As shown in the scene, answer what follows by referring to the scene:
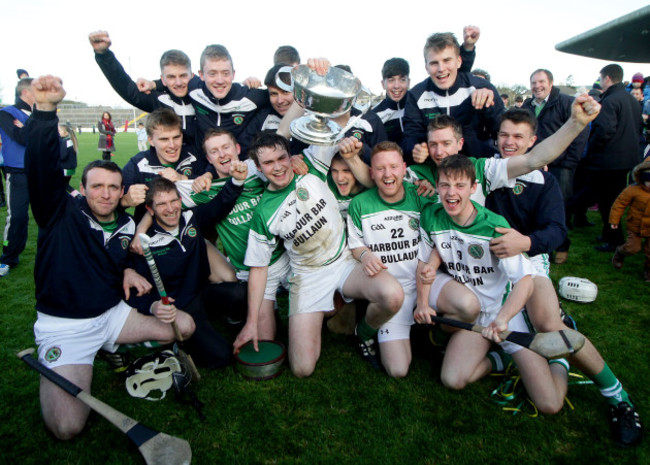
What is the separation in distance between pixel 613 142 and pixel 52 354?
7249 mm

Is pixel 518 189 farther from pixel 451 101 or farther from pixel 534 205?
pixel 451 101

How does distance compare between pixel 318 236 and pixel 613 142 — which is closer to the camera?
pixel 318 236

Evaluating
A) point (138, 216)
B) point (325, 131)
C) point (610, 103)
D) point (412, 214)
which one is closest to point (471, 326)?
point (412, 214)

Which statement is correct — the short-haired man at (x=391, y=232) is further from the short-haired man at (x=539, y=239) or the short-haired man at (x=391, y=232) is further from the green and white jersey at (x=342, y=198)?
the short-haired man at (x=539, y=239)

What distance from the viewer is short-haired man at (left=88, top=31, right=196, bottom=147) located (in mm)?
3934

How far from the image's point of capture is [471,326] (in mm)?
2625

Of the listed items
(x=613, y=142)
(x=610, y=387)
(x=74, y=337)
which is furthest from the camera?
(x=613, y=142)

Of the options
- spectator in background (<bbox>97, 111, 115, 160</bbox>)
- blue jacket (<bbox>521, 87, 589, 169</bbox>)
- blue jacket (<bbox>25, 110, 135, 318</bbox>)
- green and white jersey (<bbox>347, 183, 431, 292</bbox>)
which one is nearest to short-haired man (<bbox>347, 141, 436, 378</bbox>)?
green and white jersey (<bbox>347, 183, 431, 292</bbox>)

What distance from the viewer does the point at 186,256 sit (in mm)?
3363

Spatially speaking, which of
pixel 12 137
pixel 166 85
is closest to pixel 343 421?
pixel 166 85

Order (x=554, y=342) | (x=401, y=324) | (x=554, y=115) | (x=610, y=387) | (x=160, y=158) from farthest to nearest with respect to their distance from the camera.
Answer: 1. (x=554, y=115)
2. (x=160, y=158)
3. (x=401, y=324)
4. (x=610, y=387)
5. (x=554, y=342)

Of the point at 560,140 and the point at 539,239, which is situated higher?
the point at 560,140

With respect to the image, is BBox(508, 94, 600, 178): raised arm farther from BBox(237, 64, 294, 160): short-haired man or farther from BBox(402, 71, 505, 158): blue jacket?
BBox(237, 64, 294, 160): short-haired man

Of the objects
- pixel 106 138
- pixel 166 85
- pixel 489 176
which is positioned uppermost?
pixel 166 85
